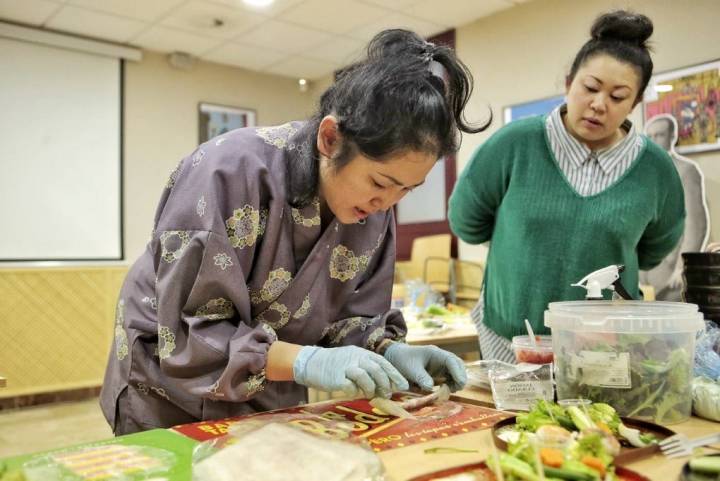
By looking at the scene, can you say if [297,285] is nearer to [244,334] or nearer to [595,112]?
[244,334]

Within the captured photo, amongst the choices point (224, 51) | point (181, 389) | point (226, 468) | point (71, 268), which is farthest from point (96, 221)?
point (226, 468)

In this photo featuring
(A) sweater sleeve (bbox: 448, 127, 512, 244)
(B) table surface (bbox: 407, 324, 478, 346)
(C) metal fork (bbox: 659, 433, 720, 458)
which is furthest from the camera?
(B) table surface (bbox: 407, 324, 478, 346)

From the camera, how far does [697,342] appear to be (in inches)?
48.9

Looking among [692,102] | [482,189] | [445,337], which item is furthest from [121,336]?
[692,102]

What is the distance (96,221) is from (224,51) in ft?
5.94

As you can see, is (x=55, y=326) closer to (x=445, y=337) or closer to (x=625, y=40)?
(x=445, y=337)

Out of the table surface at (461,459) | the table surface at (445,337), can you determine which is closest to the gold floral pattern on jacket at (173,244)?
the table surface at (461,459)

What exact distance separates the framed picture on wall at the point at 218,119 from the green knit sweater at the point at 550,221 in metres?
4.28

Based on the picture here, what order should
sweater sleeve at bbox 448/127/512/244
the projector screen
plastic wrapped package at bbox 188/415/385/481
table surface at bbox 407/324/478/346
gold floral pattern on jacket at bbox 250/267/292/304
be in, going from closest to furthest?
plastic wrapped package at bbox 188/415/385/481
gold floral pattern on jacket at bbox 250/267/292/304
sweater sleeve at bbox 448/127/512/244
table surface at bbox 407/324/478/346
the projector screen

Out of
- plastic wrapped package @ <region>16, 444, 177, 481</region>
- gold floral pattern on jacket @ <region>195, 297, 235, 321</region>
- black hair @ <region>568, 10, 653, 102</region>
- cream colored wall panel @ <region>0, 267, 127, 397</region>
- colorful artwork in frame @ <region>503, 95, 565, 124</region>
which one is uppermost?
colorful artwork in frame @ <region>503, 95, 565, 124</region>

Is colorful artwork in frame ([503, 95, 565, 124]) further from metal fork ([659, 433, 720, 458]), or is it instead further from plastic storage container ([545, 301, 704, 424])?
metal fork ([659, 433, 720, 458])

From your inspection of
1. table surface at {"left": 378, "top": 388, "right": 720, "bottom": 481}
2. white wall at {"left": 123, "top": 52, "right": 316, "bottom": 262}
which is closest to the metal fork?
table surface at {"left": 378, "top": 388, "right": 720, "bottom": 481}

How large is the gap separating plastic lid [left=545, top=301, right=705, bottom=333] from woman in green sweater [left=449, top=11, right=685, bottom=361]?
14.6 inches

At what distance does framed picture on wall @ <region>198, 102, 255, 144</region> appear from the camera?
18.5 ft
